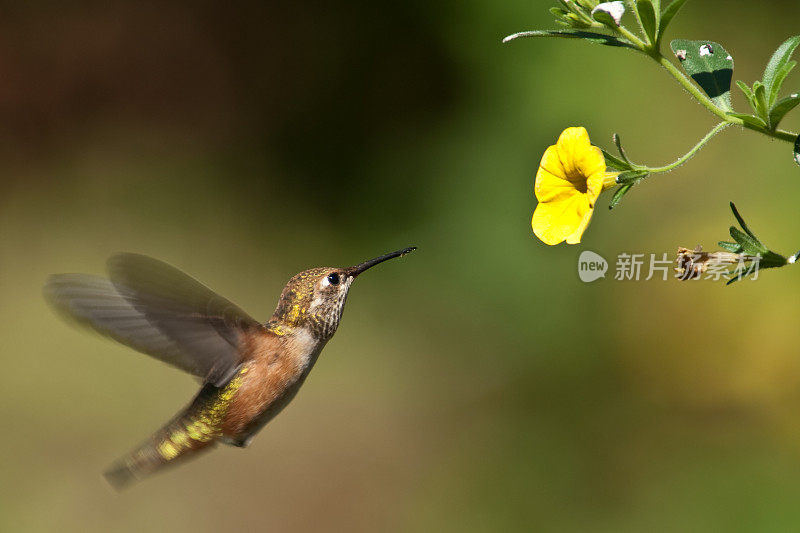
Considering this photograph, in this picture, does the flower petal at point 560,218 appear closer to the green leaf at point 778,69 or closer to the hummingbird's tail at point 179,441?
the green leaf at point 778,69

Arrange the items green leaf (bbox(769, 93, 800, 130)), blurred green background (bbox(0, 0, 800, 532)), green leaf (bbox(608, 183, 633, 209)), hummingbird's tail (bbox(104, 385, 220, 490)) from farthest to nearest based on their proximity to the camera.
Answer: blurred green background (bbox(0, 0, 800, 532)), hummingbird's tail (bbox(104, 385, 220, 490)), green leaf (bbox(608, 183, 633, 209)), green leaf (bbox(769, 93, 800, 130))

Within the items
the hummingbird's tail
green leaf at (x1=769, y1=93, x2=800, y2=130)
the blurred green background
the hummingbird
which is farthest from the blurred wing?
the blurred green background

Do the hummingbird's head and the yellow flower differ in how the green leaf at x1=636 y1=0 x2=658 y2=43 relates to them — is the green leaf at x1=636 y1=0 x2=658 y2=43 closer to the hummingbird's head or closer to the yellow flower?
the yellow flower

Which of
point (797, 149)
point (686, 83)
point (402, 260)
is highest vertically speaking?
point (402, 260)

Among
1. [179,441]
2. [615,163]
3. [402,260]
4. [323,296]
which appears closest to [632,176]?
[615,163]

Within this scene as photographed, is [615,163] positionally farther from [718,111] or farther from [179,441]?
[179,441]
